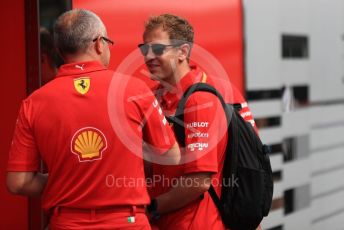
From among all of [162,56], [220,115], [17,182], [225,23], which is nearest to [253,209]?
[220,115]

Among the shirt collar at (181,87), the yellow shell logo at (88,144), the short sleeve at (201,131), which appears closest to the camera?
the yellow shell logo at (88,144)

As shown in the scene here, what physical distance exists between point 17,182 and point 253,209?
898 mm

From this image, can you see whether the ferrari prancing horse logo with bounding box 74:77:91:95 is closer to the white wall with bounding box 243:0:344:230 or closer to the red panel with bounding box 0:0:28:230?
the red panel with bounding box 0:0:28:230

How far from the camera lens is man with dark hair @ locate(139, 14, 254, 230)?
223 centimetres

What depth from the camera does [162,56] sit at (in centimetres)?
235

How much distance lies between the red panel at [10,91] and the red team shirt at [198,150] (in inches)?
22.2

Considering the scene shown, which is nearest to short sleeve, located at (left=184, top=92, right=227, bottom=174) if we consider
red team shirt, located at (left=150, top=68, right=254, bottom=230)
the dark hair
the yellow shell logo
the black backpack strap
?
red team shirt, located at (left=150, top=68, right=254, bottom=230)

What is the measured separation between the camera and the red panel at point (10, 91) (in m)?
2.50

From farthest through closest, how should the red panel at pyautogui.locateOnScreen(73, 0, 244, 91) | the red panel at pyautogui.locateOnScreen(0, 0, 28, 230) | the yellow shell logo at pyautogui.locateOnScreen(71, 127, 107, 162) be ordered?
the red panel at pyautogui.locateOnScreen(73, 0, 244, 91)
the red panel at pyautogui.locateOnScreen(0, 0, 28, 230)
the yellow shell logo at pyautogui.locateOnScreen(71, 127, 107, 162)

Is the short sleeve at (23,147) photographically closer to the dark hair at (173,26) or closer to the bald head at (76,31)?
the bald head at (76,31)

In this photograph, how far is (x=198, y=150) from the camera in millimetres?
2217
